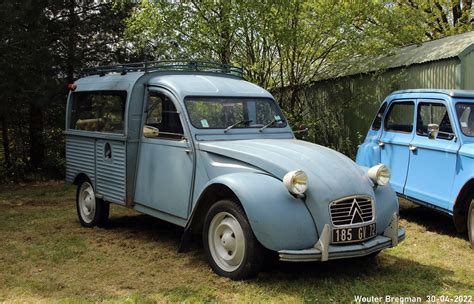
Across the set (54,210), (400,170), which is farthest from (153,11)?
(400,170)

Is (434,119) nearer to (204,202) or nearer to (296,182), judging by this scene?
(296,182)

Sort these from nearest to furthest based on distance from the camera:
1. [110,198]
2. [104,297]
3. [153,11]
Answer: [104,297]
[110,198]
[153,11]

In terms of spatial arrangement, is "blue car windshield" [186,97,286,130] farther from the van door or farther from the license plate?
the license plate

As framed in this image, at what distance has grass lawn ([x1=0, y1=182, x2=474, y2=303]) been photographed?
4.52 meters

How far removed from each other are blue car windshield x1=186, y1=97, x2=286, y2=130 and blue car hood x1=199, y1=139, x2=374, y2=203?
427 mm

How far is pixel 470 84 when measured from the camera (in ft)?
32.4

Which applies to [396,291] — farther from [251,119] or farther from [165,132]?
[165,132]

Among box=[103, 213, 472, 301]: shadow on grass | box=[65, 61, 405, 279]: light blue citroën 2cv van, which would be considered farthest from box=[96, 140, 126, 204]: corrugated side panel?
box=[103, 213, 472, 301]: shadow on grass

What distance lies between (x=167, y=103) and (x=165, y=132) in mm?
365

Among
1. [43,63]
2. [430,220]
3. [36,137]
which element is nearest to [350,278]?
[430,220]

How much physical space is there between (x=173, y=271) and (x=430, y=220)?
4.38m

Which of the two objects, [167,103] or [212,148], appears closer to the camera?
[212,148]

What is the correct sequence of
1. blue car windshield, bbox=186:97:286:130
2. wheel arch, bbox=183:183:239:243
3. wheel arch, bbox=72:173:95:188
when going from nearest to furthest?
wheel arch, bbox=183:183:239:243
blue car windshield, bbox=186:97:286:130
wheel arch, bbox=72:173:95:188

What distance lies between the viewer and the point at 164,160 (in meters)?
5.91
